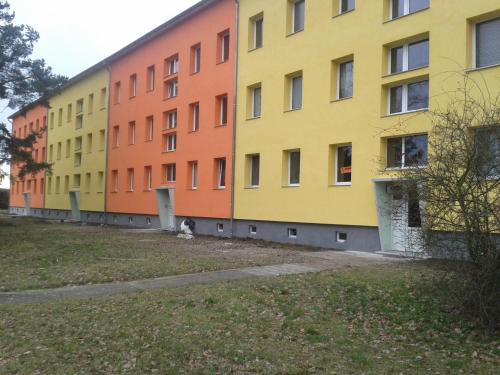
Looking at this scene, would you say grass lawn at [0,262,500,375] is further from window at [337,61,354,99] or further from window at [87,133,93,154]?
window at [87,133,93,154]

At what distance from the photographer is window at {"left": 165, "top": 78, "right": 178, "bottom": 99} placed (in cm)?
2895

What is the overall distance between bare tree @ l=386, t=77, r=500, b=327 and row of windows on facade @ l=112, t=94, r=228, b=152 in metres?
18.1

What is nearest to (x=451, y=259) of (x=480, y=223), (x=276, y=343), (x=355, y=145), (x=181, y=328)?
(x=480, y=223)

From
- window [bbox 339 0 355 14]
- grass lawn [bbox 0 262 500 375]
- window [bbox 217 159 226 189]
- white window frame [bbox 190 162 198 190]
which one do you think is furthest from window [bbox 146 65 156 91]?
grass lawn [bbox 0 262 500 375]

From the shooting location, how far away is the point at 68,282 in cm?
1051

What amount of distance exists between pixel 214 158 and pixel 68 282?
14423 mm

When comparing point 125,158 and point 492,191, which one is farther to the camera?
point 125,158

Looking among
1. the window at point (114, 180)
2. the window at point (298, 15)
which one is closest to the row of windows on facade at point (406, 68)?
the window at point (298, 15)

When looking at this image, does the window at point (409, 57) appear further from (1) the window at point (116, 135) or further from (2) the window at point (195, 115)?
(1) the window at point (116, 135)

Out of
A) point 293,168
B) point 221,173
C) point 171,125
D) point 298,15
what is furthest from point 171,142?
point 298,15

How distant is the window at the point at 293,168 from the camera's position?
1994 centimetres

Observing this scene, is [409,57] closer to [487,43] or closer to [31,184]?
[487,43]

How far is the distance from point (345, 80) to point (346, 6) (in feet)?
8.66

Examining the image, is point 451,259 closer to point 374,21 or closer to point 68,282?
point 68,282
